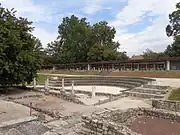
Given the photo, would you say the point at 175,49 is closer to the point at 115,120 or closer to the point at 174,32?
the point at 174,32

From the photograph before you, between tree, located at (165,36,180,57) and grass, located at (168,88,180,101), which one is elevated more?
tree, located at (165,36,180,57)

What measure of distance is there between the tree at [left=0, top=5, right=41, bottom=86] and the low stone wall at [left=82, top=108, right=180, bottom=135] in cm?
789

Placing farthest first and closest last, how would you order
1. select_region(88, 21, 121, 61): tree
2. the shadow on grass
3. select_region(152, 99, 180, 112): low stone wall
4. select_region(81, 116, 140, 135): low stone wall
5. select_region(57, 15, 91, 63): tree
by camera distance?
1. select_region(57, 15, 91, 63): tree
2. select_region(88, 21, 121, 61): tree
3. the shadow on grass
4. select_region(152, 99, 180, 112): low stone wall
5. select_region(81, 116, 140, 135): low stone wall

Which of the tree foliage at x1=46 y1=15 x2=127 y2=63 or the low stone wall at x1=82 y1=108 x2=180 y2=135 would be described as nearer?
the low stone wall at x1=82 y1=108 x2=180 y2=135

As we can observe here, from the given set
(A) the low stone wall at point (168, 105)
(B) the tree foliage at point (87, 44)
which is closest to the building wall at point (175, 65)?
(B) the tree foliage at point (87, 44)

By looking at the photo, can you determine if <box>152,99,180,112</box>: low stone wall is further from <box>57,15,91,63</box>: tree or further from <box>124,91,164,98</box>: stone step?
<box>57,15,91,63</box>: tree

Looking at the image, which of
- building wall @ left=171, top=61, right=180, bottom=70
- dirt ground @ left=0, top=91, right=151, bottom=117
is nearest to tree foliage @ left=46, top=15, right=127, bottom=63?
building wall @ left=171, top=61, right=180, bottom=70

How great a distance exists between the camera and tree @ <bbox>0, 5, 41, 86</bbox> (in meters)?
15.6

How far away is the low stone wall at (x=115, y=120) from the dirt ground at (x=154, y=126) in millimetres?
364

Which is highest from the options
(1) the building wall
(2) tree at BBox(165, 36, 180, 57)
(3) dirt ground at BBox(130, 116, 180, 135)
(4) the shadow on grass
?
(2) tree at BBox(165, 36, 180, 57)

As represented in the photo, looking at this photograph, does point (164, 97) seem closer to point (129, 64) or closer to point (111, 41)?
point (129, 64)

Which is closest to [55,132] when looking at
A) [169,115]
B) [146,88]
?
[169,115]

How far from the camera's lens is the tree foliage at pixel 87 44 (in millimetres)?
52219

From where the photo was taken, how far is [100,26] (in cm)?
5538
